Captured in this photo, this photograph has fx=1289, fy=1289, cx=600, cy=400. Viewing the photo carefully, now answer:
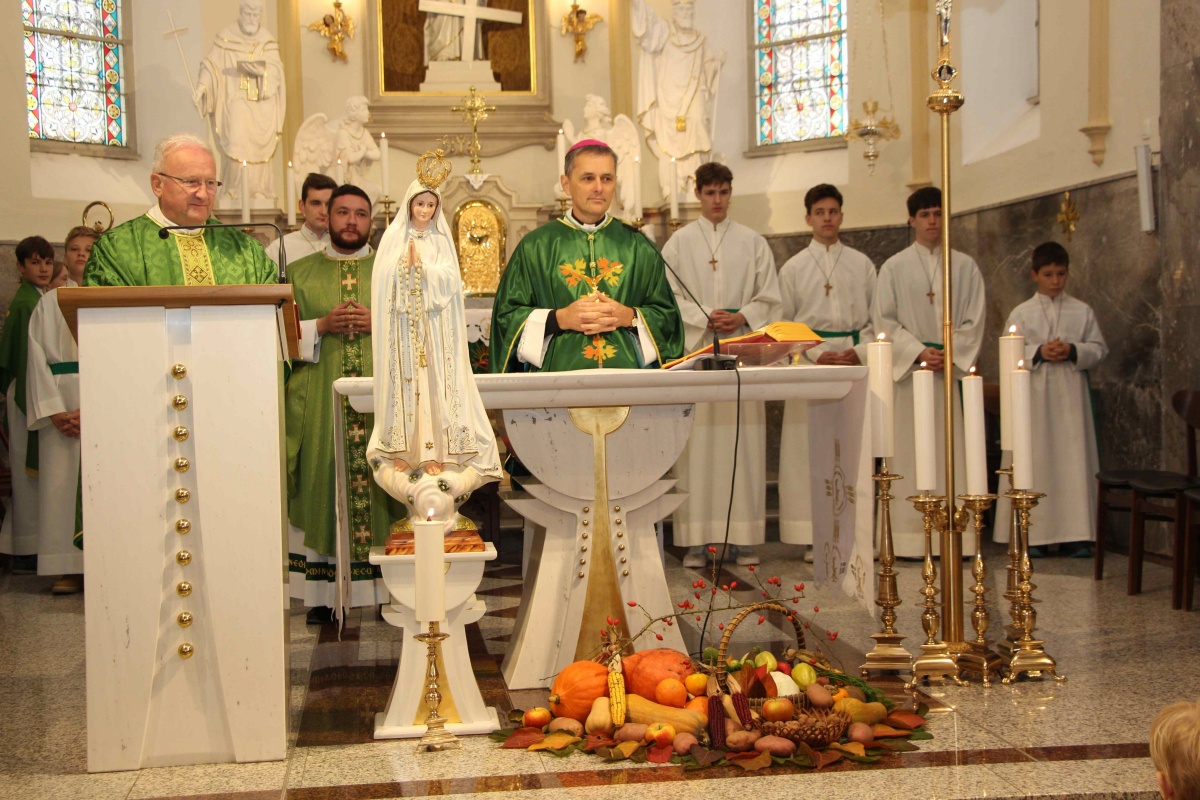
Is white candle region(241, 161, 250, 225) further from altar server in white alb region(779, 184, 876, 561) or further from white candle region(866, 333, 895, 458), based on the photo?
white candle region(866, 333, 895, 458)

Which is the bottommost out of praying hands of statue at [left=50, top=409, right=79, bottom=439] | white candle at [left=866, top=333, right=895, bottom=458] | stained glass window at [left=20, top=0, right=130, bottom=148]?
praying hands of statue at [left=50, top=409, right=79, bottom=439]

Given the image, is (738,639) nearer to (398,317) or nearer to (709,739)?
(709,739)

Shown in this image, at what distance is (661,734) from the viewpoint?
372 cm

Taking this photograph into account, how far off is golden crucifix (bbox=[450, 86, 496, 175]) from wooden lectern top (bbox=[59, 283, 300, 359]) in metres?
5.24

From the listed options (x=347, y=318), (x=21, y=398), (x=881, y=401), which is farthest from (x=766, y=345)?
(x=21, y=398)

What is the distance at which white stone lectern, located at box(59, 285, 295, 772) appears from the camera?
365cm

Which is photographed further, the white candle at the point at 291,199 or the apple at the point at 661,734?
the white candle at the point at 291,199

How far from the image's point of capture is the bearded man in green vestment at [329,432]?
5824 millimetres

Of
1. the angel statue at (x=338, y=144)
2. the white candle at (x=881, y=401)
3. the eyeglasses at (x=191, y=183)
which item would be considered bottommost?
the white candle at (x=881, y=401)

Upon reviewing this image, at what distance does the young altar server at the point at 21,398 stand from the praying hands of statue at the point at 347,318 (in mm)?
2621

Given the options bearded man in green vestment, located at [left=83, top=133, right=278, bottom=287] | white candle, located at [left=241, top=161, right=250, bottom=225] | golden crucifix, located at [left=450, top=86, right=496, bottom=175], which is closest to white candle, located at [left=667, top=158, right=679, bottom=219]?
golden crucifix, located at [left=450, top=86, right=496, bottom=175]

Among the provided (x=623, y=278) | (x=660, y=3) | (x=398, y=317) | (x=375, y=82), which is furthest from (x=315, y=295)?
(x=660, y=3)

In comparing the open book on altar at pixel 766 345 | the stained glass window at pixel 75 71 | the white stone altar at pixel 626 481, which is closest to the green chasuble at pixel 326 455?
the white stone altar at pixel 626 481

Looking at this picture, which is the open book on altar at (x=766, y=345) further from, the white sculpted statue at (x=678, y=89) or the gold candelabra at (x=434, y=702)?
the white sculpted statue at (x=678, y=89)
